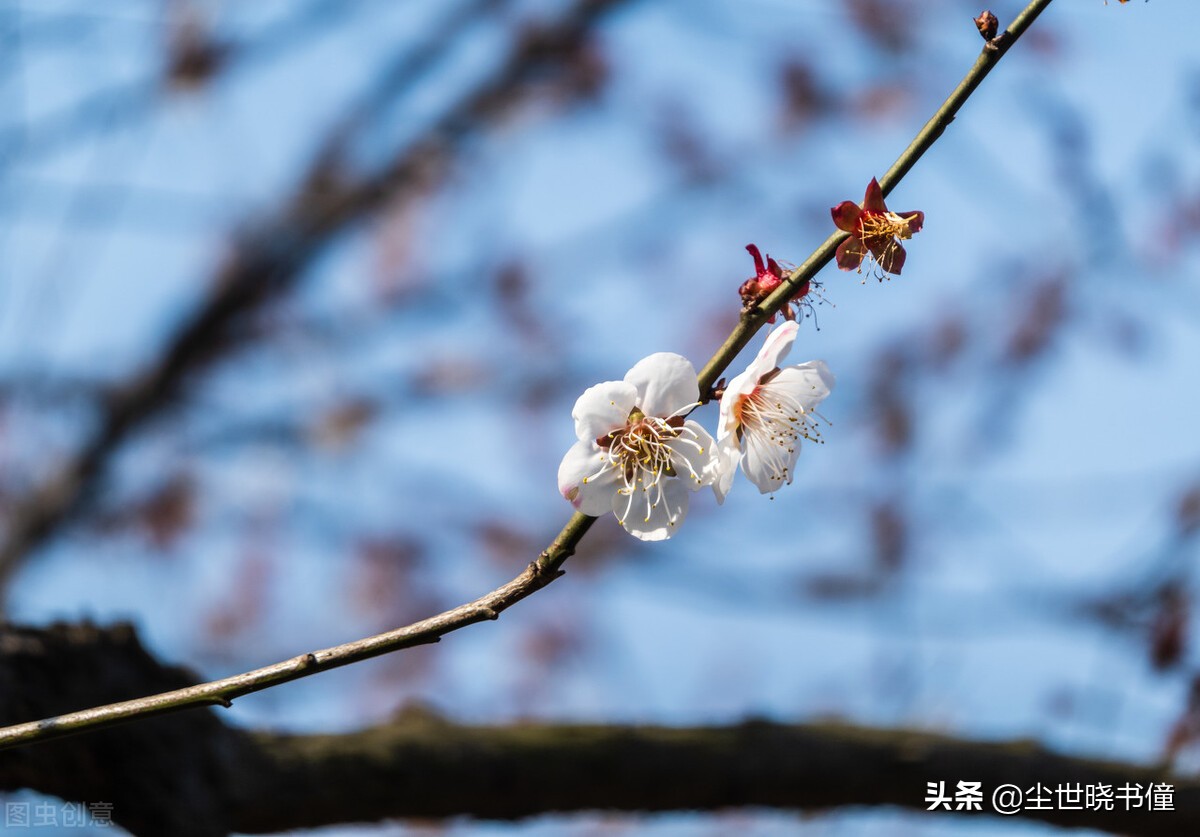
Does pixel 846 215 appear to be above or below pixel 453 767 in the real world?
above

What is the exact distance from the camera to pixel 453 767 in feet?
6.14

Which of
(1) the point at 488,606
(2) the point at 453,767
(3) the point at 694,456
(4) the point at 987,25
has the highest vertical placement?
(4) the point at 987,25

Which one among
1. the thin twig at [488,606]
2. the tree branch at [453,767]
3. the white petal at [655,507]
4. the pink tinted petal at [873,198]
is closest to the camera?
the thin twig at [488,606]

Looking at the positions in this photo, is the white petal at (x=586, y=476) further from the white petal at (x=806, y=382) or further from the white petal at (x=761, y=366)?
the white petal at (x=806, y=382)

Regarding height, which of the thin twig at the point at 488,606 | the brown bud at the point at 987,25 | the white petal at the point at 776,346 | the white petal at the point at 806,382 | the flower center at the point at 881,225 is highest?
the brown bud at the point at 987,25

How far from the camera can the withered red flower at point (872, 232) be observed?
3.31 feet

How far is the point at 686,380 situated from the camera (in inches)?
41.3

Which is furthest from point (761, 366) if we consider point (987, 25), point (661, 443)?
point (987, 25)

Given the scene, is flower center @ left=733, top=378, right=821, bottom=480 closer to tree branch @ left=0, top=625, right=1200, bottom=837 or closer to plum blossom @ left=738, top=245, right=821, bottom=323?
plum blossom @ left=738, top=245, right=821, bottom=323

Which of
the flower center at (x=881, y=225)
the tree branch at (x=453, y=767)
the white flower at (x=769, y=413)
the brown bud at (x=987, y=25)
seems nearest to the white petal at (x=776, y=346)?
the white flower at (x=769, y=413)

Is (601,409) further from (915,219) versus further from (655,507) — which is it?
(915,219)

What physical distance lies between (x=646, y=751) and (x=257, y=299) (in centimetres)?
282

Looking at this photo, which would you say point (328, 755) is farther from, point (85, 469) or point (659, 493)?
point (85, 469)

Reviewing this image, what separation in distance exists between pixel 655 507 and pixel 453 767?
95cm
